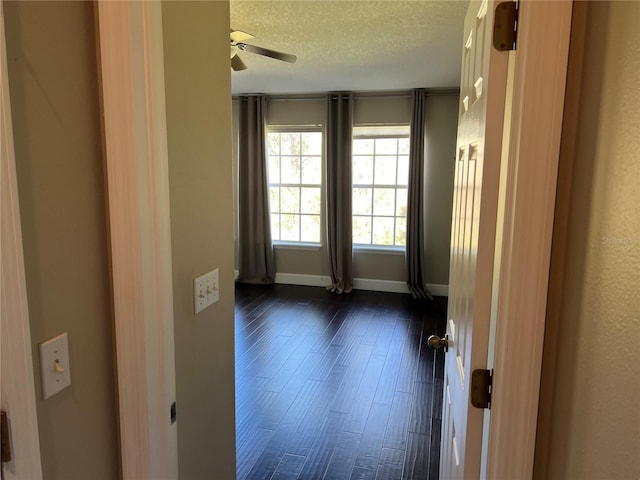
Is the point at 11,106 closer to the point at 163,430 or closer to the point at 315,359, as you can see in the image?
the point at 163,430

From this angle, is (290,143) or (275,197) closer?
(290,143)

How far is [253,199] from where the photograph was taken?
19.0ft

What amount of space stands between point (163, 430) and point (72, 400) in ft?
0.86

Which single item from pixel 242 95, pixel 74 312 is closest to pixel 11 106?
pixel 74 312

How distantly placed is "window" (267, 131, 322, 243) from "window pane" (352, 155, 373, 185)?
48cm

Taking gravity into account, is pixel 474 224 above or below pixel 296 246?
above

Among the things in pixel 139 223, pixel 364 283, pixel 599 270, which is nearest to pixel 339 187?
pixel 364 283

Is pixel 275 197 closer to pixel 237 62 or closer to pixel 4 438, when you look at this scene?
pixel 237 62

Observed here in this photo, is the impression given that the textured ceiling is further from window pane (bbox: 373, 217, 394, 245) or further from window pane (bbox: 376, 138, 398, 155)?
window pane (bbox: 373, 217, 394, 245)

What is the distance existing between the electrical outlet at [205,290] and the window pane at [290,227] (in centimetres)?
460

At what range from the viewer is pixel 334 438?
2.54 m

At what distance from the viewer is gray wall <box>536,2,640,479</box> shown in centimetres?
58

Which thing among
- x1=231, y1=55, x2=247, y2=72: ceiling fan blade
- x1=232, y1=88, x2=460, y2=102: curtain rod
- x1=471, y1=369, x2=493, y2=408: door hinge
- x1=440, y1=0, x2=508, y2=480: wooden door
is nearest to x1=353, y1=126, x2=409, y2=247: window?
x1=232, y1=88, x2=460, y2=102: curtain rod

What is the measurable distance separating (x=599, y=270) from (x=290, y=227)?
5.46m
